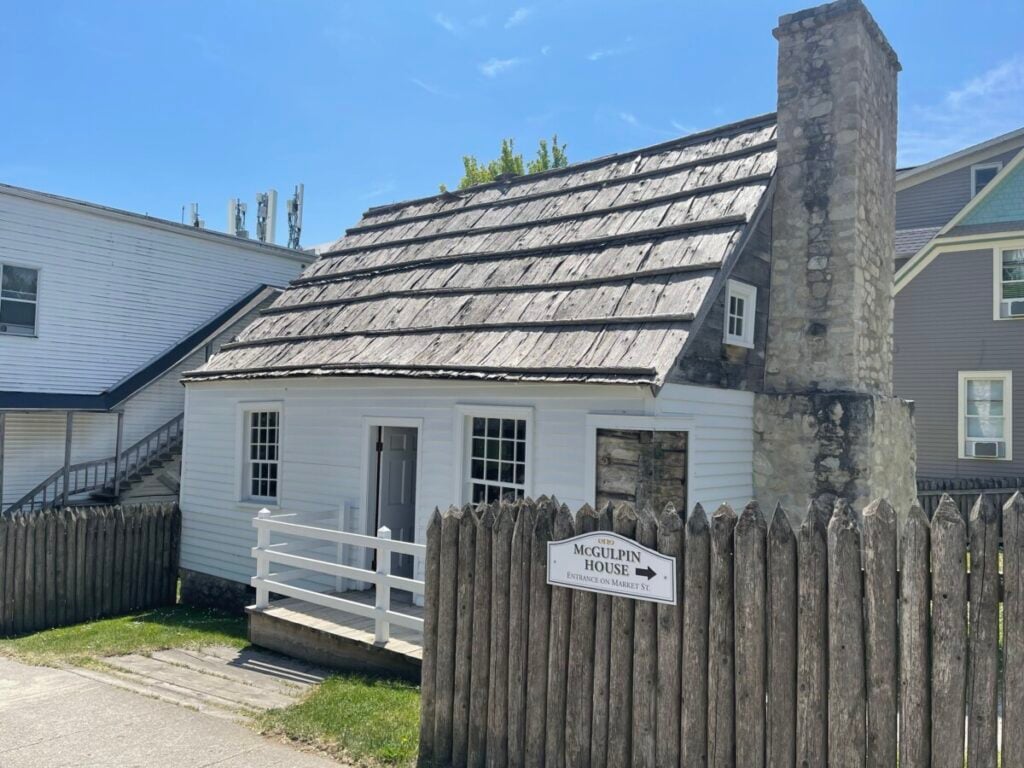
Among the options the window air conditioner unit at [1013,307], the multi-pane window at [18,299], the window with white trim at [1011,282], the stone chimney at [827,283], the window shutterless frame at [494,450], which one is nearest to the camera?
the window shutterless frame at [494,450]

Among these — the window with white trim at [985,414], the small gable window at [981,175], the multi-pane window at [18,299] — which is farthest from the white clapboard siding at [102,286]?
the small gable window at [981,175]

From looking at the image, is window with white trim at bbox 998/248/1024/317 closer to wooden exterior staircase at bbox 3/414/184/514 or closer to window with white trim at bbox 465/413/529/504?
window with white trim at bbox 465/413/529/504

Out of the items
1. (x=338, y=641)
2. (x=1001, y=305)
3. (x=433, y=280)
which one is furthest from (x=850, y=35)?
(x=1001, y=305)

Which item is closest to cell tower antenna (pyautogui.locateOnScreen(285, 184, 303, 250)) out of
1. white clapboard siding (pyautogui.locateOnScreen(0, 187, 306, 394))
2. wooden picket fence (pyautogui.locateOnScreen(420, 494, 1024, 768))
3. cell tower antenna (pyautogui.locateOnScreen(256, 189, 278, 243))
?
cell tower antenna (pyautogui.locateOnScreen(256, 189, 278, 243))

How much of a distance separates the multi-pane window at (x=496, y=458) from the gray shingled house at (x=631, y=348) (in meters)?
0.03

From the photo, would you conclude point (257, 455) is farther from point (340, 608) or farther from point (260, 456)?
point (340, 608)

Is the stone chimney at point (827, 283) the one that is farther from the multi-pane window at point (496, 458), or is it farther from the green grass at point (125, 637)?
the green grass at point (125, 637)

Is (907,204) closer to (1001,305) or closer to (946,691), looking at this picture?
(1001,305)

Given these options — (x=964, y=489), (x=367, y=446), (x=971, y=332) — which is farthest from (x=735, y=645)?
→ (x=971, y=332)

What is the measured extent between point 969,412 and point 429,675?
59.5 feet

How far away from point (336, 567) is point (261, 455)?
439 cm

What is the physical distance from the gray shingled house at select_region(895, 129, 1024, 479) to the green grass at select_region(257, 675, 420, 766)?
55.2 feet

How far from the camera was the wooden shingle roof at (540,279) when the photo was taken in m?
8.55

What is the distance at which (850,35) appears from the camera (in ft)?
33.1
